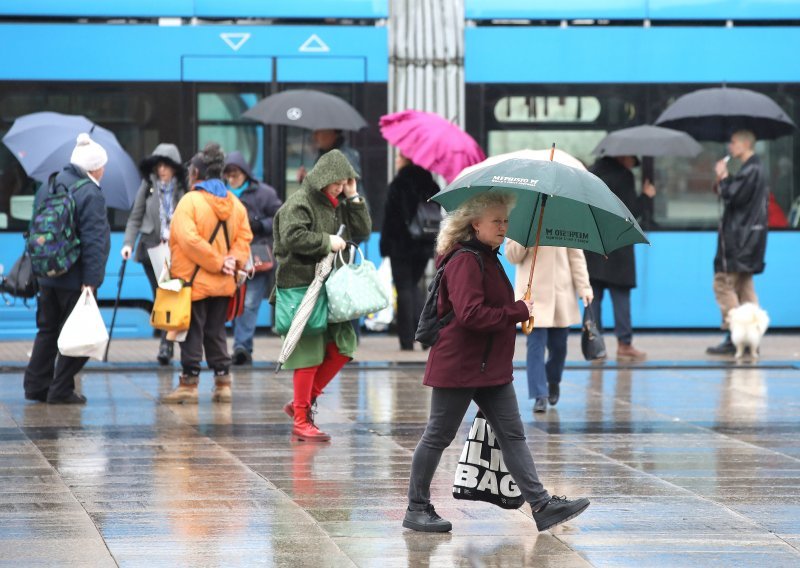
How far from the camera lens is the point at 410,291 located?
13656mm

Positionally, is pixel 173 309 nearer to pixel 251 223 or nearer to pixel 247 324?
pixel 247 324

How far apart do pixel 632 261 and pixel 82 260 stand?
521 cm

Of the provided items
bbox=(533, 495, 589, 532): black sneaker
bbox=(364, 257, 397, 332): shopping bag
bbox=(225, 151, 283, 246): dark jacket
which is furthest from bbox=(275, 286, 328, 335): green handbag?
bbox=(364, 257, 397, 332): shopping bag

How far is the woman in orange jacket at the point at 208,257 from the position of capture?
1001 centimetres

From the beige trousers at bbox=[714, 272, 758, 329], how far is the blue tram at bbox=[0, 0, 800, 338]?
1288mm

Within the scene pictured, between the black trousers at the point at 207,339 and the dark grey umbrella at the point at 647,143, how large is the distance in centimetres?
439

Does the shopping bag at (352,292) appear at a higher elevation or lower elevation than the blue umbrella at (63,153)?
lower

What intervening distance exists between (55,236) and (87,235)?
0.23 m

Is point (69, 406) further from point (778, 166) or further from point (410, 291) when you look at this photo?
point (778, 166)

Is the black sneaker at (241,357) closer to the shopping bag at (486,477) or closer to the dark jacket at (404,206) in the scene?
the dark jacket at (404,206)

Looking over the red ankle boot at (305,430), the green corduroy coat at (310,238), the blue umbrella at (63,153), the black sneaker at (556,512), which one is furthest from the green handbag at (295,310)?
the blue umbrella at (63,153)

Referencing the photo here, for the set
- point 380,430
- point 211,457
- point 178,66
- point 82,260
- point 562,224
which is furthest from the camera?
point 178,66

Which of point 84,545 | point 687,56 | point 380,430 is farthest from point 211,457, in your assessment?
point 687,56

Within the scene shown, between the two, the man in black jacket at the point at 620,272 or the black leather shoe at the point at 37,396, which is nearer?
the black leather shoe at the point at 37,396
